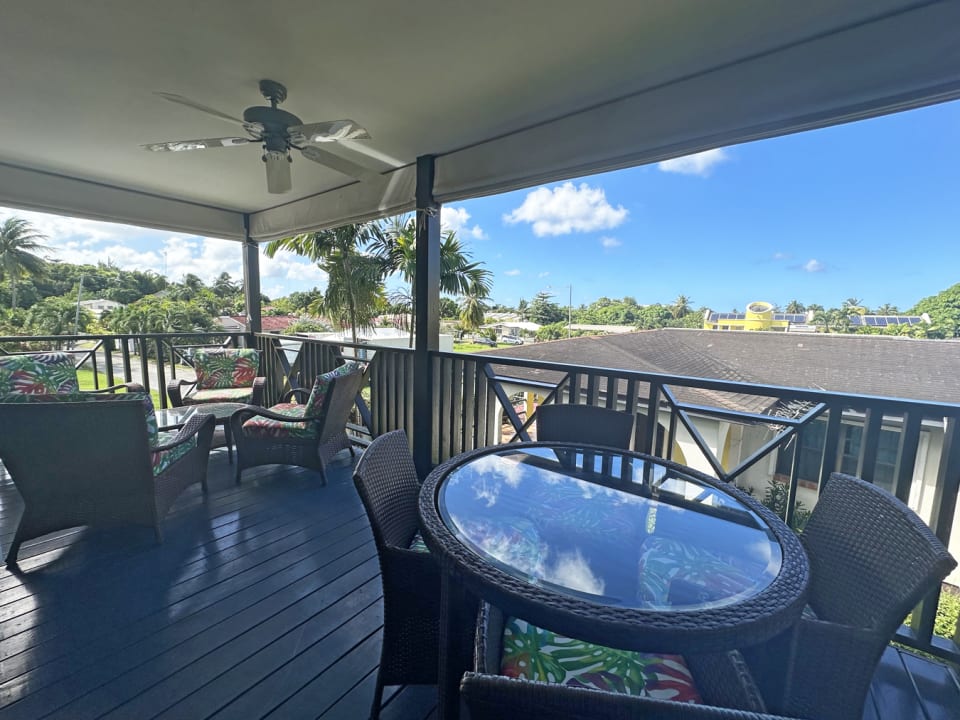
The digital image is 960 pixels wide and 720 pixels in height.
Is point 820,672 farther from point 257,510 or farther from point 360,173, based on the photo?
point 360,173

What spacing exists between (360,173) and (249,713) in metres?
2.81

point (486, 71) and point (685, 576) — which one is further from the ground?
point (486, 71)

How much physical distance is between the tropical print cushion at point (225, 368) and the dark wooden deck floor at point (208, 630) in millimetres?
1953

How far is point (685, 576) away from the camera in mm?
1020

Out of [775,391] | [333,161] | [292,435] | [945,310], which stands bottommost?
[292,435]

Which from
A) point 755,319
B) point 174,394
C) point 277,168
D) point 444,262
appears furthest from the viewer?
point 755,319

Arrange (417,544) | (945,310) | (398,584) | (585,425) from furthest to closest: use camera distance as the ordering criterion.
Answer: (945,310) → (585,425) → (417,544) → (398,584)

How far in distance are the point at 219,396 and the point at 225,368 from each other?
0.40m

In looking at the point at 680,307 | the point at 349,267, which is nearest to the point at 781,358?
the point at 680,307

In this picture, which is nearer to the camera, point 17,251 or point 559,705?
point 559,705

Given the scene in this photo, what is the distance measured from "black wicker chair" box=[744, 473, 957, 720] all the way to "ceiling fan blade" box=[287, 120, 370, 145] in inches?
103

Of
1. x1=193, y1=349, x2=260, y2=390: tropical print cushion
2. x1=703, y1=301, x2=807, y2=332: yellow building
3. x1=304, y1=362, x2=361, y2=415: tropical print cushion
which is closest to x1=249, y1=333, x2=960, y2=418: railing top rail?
x1=304, y1=362, x2=361, y2=415: tropical print cushion

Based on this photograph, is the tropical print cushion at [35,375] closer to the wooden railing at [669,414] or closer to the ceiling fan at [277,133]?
the wooden railing at [669,414]

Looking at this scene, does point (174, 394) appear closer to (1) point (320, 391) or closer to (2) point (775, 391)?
(1) point (320, 391)
